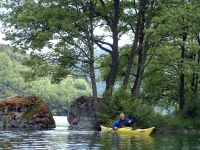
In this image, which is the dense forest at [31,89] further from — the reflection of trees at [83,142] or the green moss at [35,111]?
the reflection of trees at [83,142]

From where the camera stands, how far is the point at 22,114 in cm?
3309

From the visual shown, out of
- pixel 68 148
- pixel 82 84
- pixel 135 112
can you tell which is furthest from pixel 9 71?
pixel 68 148

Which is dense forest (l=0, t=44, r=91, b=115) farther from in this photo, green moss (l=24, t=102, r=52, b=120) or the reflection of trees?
the reflection of trees

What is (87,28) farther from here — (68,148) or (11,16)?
(68,148)

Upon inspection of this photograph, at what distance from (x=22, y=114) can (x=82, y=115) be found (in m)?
5.58

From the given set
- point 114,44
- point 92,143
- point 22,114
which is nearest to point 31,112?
point 22,114

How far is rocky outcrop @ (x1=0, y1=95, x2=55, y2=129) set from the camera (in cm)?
3278

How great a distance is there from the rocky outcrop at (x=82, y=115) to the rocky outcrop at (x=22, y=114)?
244 centimetres

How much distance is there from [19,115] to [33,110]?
1.20 metres

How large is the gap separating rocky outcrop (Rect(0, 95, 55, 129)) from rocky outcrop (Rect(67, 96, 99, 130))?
2.44 metres

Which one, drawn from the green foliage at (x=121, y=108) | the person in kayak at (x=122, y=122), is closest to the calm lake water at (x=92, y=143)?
the person in kayak at (x=122, y=122)

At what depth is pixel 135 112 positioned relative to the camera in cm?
2977

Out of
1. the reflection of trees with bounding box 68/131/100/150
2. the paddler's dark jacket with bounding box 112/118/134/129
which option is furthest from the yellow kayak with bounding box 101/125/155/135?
the reflection of trees with bounding box 68/131/100/150

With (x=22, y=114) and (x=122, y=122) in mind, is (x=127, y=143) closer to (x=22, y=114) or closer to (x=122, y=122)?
(x=122, y=122)
